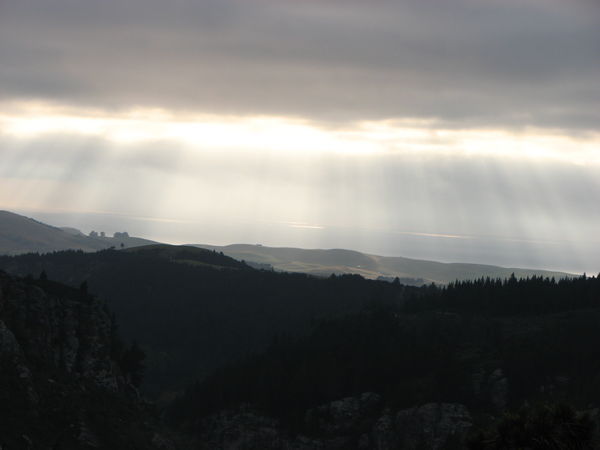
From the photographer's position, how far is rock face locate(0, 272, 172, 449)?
10162 cm

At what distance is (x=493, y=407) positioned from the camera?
153m

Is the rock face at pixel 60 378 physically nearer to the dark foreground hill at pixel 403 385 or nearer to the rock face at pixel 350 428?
the rock face at pixel 350 428

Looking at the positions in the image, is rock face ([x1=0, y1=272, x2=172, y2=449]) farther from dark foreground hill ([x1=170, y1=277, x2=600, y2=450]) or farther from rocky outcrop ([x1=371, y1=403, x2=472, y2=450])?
rocky outcrop ([x1=371, y1=403, x2=472, y2=450])

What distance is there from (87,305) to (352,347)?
71803mm

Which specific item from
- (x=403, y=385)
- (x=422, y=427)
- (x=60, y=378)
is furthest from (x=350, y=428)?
(x=60, y=378)

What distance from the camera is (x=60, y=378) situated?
395ft

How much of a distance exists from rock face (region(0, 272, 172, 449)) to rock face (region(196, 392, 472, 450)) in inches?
1026

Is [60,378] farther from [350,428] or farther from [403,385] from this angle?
[403,385]

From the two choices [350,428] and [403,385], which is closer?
[350,428]

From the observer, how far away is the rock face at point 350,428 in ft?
481

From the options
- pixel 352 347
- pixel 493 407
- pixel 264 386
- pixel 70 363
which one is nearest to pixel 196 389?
pixel 264 386

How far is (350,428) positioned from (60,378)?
63259 millimetres

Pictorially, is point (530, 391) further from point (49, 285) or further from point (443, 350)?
point (49, 285)

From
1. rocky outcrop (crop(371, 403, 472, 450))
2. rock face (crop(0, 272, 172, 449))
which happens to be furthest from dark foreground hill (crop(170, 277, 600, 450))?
rock face (crop(0, 272, 172, 449))
